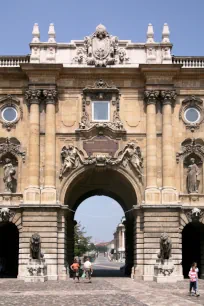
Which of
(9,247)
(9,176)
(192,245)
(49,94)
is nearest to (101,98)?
(49,94)

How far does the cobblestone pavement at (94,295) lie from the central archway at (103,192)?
29.1 feet

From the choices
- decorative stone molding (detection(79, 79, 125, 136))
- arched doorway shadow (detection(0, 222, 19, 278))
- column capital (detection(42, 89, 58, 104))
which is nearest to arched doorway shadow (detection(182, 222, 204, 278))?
decorative stone molding (detection(79, 79, 125, 136))

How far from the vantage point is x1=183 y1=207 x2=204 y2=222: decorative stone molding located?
36922 millimetres

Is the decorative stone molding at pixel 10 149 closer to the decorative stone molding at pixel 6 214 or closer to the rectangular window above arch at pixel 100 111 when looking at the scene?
the decorative stone molding at pixel 6 214

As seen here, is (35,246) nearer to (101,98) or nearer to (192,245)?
(101,98)

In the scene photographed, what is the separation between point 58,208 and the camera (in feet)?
121

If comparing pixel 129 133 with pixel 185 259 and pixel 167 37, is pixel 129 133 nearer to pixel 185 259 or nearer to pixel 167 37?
pixel 167 37

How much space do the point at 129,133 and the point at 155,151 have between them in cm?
203

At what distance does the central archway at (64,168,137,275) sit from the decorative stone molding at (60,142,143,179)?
680 mm

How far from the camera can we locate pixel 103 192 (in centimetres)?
4622

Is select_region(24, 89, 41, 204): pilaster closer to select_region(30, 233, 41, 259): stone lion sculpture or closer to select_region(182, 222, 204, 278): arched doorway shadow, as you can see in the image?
select_region(30, 233, 41, 259): stone lion sculpture

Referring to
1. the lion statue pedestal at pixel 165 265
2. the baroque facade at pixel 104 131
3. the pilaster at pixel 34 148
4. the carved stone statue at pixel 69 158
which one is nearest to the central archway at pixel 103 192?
the baroque facade at pixel 104 131

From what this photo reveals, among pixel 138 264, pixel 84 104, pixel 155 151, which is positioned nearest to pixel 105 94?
pixel 84 104

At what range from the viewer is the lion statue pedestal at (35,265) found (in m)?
34.3
